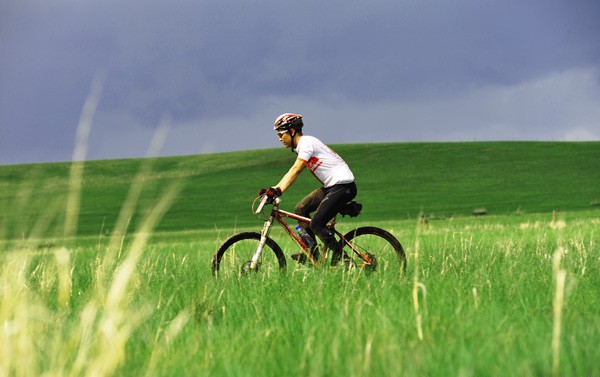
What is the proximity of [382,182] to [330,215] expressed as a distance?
5421 cm

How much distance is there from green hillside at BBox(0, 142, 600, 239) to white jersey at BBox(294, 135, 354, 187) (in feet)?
96.7

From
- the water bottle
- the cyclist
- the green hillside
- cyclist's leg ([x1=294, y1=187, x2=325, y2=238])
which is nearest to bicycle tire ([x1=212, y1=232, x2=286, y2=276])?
the cyclist

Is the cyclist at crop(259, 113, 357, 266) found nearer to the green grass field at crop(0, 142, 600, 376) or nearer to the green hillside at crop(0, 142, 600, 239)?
the green grass field at crop(0, 142, 600, 376)

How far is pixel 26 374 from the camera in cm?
304

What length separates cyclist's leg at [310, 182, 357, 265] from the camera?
26.7 ft

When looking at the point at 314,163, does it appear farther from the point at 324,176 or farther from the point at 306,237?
the point at 306,237

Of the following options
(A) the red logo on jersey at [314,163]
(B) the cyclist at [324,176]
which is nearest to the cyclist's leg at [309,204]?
(B) the cyclist at [324,176]

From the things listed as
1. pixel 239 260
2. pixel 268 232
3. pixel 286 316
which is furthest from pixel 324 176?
pixel 286 316

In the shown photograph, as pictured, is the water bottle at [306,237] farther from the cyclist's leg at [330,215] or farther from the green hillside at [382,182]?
the green hillside at [382,182]

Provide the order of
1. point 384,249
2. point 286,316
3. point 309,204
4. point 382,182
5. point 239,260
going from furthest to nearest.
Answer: point 382,182 < point 309,204 < point 384,249 < point 239,260 < point 286,316

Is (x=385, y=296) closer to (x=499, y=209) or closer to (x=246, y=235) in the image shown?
(x=246, y=235)

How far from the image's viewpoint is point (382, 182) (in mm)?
62000

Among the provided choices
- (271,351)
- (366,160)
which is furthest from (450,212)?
(271,351)

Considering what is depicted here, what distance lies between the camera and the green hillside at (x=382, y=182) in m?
46.2
